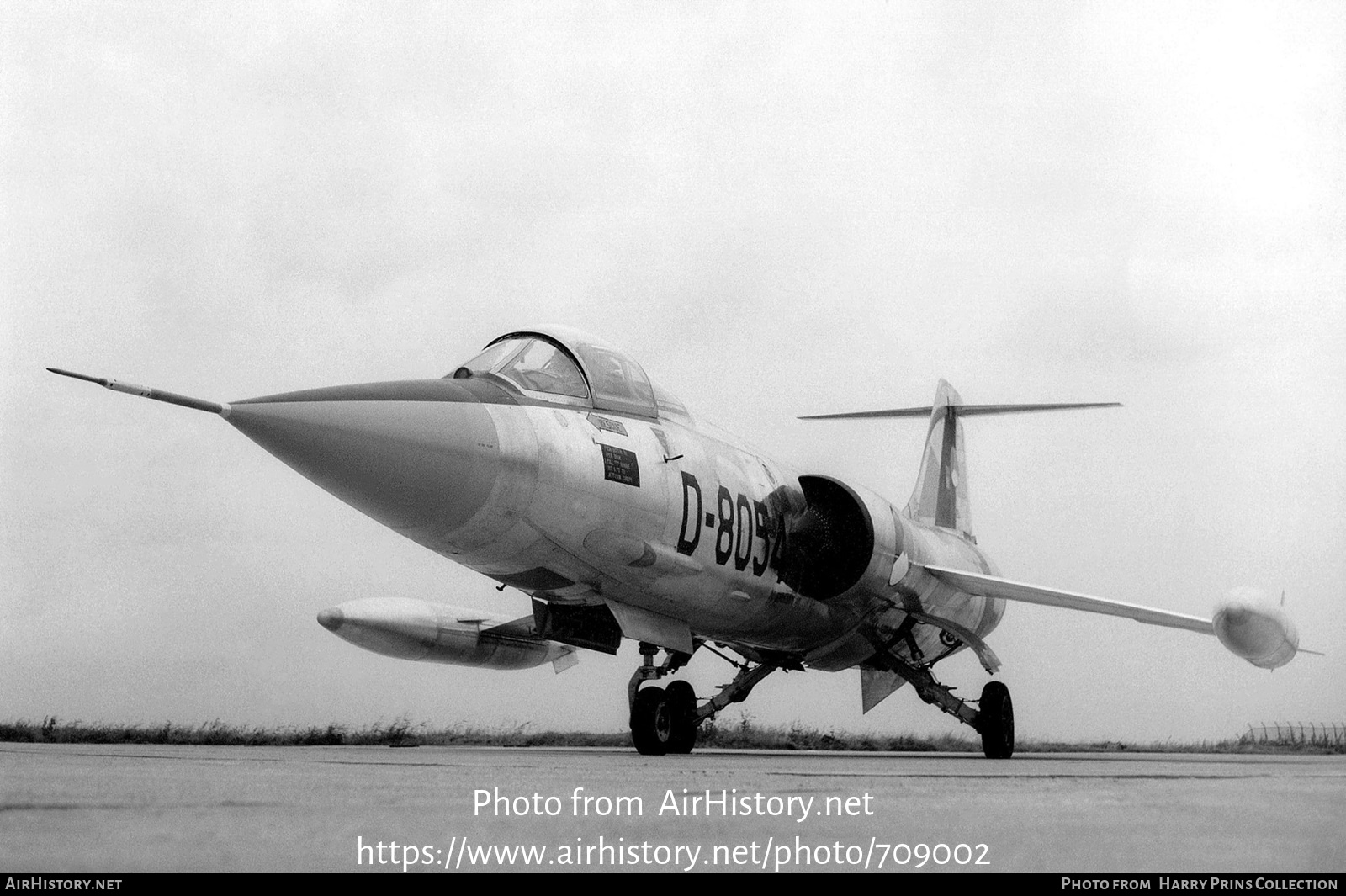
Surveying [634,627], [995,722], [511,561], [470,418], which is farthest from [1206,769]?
[470,418]

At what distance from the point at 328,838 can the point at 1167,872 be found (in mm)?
2395

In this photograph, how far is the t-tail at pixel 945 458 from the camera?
15.6 metres

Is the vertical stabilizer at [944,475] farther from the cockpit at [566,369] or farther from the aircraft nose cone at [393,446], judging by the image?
the aircraft nose cone at [393,446]

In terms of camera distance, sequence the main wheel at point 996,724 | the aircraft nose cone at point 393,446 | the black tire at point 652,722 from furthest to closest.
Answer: the main wheel at point 996,724
the black tire at point 652,722
the aircraft nose cone at point 393,446

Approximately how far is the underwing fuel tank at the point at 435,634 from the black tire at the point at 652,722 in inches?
63.2

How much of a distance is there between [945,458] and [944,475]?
24 centimetres

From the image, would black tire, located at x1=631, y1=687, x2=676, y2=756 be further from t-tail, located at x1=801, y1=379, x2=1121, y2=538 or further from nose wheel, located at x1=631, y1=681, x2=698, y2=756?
t-tail, located at x1=801, y1=379, x2=1121, y2=538

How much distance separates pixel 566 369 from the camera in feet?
29.6

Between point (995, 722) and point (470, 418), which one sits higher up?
point (470, 418)

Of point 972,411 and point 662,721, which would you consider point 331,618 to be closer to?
point 662,721

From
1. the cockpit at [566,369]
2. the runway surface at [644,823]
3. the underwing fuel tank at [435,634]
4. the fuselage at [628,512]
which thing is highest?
the cockpit at [566,369]

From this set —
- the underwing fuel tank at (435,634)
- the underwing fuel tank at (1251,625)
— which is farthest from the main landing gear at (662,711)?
the underwing fuel tank at (1251,625)
